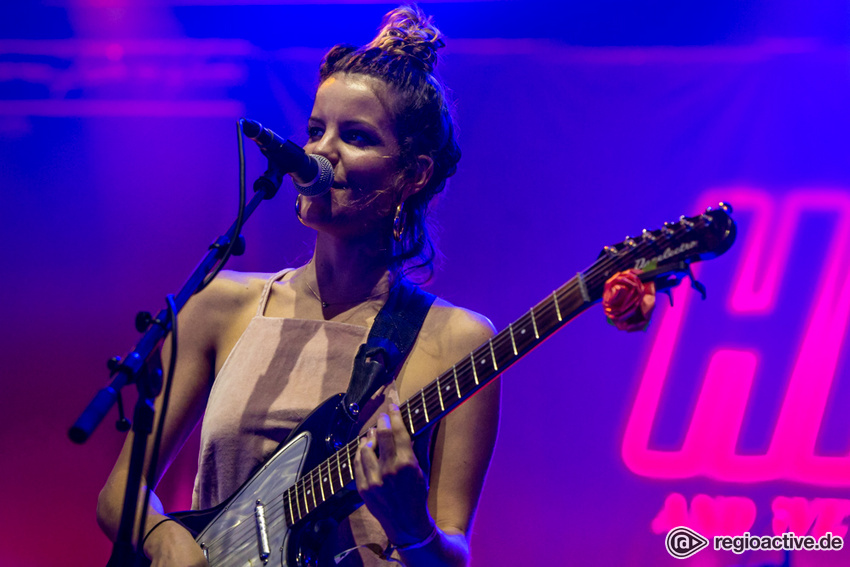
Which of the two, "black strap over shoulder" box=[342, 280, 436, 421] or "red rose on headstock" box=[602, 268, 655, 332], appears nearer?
"red rose on headstock" box=[602, 268, 655, 332]

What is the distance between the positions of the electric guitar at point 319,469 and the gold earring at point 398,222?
51 centimetres

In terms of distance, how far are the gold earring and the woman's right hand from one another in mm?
920

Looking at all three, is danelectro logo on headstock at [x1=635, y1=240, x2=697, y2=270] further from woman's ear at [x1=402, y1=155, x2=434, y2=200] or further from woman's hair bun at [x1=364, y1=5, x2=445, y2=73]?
woman's hair bun at [x1=364, y1=5, x2=445, y2=73]

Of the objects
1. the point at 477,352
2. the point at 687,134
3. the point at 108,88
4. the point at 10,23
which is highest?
the point at 10,23

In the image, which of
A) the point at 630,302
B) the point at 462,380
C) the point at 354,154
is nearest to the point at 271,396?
the point at 462,380

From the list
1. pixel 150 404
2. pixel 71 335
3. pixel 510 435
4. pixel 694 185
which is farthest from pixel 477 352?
pixel 71 335

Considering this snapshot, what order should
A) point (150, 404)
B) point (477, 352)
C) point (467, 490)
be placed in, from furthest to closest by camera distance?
1. point (467, 490)
2. point (477, 352)
3. point (150, 404)

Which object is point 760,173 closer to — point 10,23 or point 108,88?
point 108,88

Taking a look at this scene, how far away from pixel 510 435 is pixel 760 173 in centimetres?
153

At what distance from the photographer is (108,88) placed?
11.5ft

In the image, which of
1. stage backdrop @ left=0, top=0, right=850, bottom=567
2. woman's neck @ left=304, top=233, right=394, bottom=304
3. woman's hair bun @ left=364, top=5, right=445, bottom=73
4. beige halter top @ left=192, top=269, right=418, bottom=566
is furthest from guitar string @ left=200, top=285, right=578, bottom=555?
stage backdrop @ left=0, top=0, right=850, bottom=567

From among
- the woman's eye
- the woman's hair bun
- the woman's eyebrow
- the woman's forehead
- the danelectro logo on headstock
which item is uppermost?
the woman's hair bun

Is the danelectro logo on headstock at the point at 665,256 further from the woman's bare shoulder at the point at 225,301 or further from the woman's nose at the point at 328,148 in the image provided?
the woman's bare shoulder at the point at 225,301

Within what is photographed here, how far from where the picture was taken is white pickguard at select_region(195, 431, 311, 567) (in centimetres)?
178
